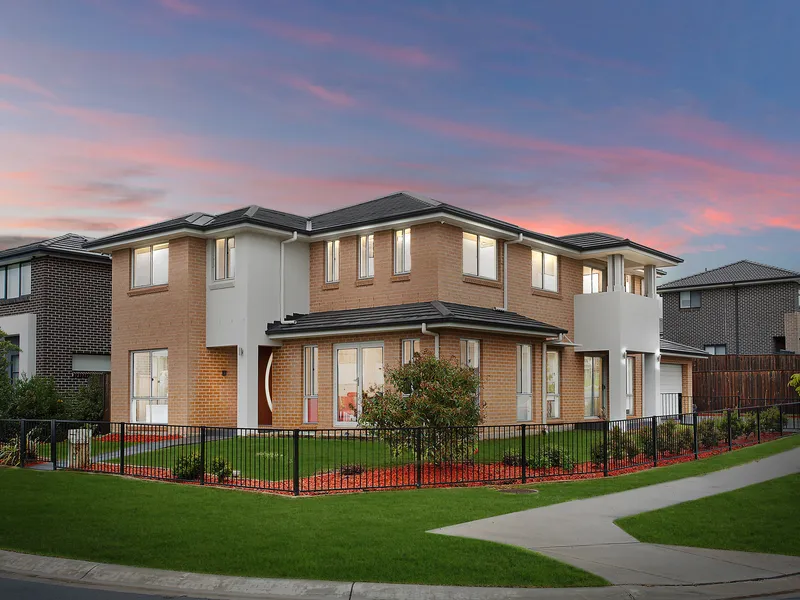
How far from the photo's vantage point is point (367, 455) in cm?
1741

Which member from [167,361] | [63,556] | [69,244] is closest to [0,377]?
[167,361]

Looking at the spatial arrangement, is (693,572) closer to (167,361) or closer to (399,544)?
(399,544)

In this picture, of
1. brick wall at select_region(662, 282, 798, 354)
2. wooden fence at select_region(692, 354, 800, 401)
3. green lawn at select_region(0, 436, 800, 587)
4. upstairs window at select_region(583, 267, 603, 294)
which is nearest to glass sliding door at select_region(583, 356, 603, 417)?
upstairs window at select_region(583, 267, 603, 294)

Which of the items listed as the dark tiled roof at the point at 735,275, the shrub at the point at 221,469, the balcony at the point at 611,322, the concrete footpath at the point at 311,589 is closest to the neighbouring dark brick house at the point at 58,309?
the shrub at the point at 221,469

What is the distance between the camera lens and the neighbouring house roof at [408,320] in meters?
22.6

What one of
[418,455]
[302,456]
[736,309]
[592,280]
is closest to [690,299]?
[736,309]

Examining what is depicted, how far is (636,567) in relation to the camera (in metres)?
9.27

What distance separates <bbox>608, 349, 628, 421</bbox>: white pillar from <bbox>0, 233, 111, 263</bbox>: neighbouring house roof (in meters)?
19.5

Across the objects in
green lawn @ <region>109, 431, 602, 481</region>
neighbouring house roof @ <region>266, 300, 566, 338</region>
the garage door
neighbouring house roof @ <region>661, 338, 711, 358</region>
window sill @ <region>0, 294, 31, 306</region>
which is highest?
window sill @ <region>0, 294, 31, 306</region>

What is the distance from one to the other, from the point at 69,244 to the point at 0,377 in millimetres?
9015

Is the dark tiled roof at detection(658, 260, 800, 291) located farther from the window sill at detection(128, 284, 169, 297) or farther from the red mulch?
the window sill at detection(128, 284, 169, 297)

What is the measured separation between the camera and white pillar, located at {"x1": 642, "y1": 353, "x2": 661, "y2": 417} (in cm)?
3139

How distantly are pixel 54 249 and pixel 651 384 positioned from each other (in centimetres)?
2321

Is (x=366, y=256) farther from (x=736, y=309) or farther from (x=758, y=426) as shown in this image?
(x=736, y=309)
